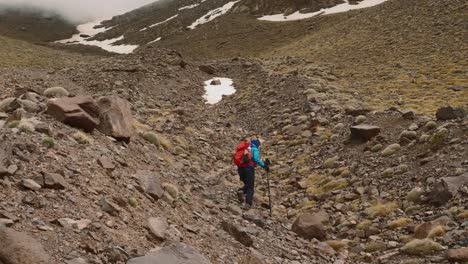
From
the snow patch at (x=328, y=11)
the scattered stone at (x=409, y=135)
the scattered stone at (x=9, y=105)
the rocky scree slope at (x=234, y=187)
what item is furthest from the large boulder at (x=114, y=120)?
the snow patch at (x=328, y=11)

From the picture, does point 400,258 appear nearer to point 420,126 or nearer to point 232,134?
point 420,126

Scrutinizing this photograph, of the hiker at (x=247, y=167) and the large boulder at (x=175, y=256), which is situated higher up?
the large boulder at (x=175, y=256)

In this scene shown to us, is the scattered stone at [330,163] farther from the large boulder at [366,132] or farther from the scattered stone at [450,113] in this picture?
the scattered stone at [450,113]

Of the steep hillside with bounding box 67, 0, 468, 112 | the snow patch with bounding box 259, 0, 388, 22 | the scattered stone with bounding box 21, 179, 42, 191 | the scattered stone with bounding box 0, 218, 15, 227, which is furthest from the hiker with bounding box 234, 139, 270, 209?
the snow patch with bounding box 259, 0, 388, 22

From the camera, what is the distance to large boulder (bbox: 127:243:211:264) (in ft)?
24.6

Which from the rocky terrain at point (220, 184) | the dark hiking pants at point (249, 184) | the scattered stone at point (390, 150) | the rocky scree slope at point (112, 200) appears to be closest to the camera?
the rocky scree slope at point (112, 200)

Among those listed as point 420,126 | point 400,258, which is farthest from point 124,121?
point 420,126

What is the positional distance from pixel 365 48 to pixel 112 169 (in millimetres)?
41297

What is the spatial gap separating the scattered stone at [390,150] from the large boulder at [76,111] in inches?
403

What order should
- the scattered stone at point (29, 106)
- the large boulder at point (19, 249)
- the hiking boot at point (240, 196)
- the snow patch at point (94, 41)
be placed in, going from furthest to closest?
the snow patch at point (94, 41) → the hiking boot at point (240, 196) → the scattered stone at point (29, 106) → the large boulder at point (19, 249)

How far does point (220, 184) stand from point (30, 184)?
7.92 meters

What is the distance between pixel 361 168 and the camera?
16500 mm

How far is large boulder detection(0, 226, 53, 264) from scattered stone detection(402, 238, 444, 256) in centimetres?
798

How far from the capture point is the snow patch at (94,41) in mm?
99188
